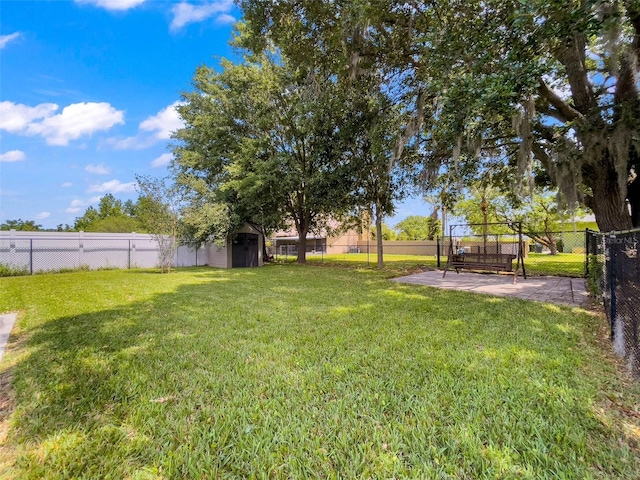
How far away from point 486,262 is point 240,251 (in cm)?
1021

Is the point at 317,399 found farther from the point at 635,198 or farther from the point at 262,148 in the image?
the point at 262,148

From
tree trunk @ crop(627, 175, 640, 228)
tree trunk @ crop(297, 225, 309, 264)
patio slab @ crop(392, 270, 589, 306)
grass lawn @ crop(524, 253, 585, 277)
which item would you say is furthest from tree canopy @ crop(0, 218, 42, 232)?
tree trunk @ crop(627, 175, 640, 228)

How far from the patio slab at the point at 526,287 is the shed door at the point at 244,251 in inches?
315

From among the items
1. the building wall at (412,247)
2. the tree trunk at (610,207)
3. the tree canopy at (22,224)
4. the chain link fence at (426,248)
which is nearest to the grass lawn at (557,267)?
the tree trunk at (610,207)

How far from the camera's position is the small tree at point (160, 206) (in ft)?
34.4

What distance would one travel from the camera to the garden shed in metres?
13.7

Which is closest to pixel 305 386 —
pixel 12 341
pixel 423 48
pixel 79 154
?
pixel 12 341

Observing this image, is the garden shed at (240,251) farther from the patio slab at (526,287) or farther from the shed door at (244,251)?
the patio slab at (526,287)

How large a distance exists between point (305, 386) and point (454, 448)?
114cm

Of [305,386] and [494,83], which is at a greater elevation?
[494,83]

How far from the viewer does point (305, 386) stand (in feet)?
7.89

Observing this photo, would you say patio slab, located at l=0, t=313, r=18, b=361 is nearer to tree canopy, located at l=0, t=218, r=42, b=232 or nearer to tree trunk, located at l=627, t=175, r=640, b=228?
tree trunk, located at l=627, t=175, r=640, b=228

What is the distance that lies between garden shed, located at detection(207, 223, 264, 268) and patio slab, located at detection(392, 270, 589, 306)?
7.98m

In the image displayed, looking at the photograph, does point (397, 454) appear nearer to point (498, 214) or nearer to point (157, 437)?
point (157, 437)
